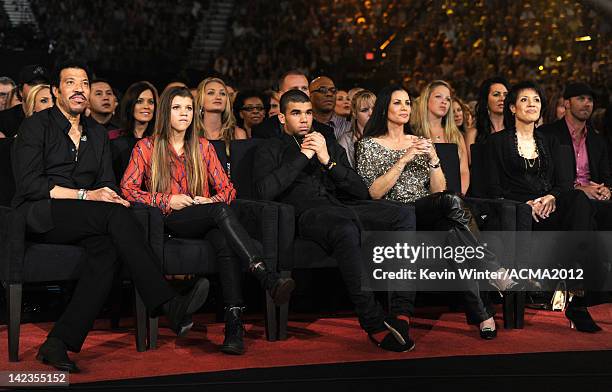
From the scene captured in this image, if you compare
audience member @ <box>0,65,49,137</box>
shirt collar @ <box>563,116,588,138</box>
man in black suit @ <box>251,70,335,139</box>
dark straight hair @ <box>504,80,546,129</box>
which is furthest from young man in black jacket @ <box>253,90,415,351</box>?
Result: audience member @ <box>0,65,49,137</box>

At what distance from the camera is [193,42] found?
44.4 feet

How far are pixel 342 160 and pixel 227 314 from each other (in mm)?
1112

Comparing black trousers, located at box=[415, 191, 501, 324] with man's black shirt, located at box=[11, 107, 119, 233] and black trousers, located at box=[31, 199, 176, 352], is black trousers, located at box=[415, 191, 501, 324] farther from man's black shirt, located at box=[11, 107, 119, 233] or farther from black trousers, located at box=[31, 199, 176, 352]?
man's black shirt, located at box=[11, 107, 119, 233]

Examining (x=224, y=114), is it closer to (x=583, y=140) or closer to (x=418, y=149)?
(x=418, y=149)

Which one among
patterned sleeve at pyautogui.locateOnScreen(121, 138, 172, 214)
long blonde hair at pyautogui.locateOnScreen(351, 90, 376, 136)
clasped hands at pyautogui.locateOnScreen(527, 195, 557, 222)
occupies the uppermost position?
long blonde hair at pyautogui.locateOnScreen(351, 90, 376, 136)

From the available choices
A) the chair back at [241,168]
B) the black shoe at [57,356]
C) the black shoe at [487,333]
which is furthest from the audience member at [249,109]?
the black shoe at [57,356]

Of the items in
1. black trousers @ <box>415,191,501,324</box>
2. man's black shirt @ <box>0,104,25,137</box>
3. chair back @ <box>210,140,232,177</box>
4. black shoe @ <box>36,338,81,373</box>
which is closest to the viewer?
black shoe @ <box>36,338,81,373</box>

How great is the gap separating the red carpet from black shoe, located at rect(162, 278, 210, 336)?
6.0 inches

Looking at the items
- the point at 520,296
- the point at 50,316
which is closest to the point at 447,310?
the point at 520,296

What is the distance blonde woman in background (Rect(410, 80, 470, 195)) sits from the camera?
5.43 meters

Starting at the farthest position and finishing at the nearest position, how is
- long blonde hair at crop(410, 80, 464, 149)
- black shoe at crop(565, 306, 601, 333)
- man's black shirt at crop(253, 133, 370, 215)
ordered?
1. long blonde hair at crop(410, 80, 464, 149)
2. man's black shirt at crop(253, 133, 370, 215)
3. black shoe at crop(565, 306, 601, 333)

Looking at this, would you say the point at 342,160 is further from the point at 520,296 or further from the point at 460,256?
the point at 520,296

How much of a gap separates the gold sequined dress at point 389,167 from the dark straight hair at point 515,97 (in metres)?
0.66

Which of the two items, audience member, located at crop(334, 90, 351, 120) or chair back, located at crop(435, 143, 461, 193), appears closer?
chair back, located at crop(435, 143, 461, 193)
